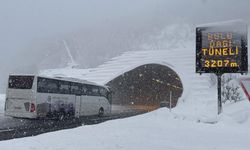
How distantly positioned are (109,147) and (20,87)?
14.3 metres

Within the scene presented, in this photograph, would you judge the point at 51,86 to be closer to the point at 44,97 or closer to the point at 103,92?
the point at 44,97

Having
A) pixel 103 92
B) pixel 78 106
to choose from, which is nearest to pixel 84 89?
pixel 78 106

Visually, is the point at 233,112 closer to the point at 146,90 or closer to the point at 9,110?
the point at 9,110


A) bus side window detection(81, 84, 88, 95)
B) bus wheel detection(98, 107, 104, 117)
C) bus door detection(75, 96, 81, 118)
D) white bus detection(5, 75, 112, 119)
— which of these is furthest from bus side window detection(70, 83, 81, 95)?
bus wheel detection(98, 107, 104, 117)

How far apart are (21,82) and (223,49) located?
13338 mm

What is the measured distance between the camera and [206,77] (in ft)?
196

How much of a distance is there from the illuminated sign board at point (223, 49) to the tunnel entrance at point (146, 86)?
130 ft

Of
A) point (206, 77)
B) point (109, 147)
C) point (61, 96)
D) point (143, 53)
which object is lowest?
point (109, 147)

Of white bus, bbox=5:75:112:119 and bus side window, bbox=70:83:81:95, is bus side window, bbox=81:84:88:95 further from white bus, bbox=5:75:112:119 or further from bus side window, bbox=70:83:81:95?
bus side window, bbox=70:83:81:95

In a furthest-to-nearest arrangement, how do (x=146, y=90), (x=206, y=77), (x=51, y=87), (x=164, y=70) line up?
(x=146, y=90) → (x=164, y=70) → (x=206, y=77) → (x=51, y=87)

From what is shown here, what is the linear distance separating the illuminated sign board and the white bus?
9.66 metres

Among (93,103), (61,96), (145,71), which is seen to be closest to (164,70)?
(145,71)

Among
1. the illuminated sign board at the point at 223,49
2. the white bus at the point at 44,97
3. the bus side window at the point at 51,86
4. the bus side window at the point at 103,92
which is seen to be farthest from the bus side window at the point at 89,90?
the illuminated sign board at the point at 223,49

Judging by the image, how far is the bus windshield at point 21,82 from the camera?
22625 millimetres
